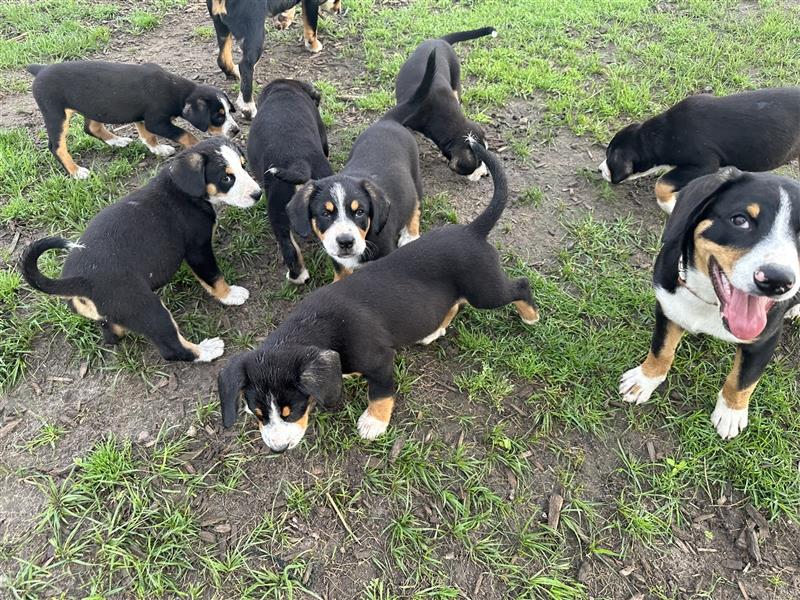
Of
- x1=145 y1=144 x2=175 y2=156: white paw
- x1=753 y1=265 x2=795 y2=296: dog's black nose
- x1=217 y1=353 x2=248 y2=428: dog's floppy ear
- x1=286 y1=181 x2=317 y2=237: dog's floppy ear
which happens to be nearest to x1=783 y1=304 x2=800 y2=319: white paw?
x1=753 y1=265 x2=795 y2=296: dog's black nose

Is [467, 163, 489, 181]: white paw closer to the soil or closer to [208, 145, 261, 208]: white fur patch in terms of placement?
the soil

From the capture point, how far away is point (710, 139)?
15.0 feet

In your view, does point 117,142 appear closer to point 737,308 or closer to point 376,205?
point 376,205

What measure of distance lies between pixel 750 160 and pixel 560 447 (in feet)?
10.4

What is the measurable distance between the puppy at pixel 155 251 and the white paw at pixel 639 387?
2.78 metres

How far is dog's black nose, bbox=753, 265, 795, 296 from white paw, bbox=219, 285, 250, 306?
329cm

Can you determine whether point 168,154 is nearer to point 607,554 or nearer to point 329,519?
point 329,519

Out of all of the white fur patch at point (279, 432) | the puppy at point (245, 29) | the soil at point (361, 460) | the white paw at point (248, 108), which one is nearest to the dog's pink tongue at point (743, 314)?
the soil at point (361, 460)

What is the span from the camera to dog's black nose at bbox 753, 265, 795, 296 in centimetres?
231

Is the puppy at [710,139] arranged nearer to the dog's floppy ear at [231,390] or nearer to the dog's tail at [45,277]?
the dog's floppy ear at [231,390]

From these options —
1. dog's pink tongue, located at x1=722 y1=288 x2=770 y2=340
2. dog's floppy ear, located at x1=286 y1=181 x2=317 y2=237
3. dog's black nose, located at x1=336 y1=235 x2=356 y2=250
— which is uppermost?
dog's pink tongue, located at x1=722 y1=288 x2=770 y2=340

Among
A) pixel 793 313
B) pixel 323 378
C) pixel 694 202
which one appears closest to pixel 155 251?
pixel 323 378

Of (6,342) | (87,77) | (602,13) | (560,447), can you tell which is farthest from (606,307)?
(602,13)

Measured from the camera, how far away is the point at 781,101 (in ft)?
14.9
